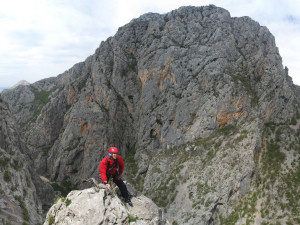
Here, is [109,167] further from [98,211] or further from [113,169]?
[98,211]

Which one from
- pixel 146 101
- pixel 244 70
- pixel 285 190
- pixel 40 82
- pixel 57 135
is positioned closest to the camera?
pixel 285 190

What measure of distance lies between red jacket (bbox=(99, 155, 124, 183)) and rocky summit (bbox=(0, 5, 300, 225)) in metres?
22.0

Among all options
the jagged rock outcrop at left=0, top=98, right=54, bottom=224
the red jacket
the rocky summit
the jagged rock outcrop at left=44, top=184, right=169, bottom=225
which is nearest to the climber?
the red jacket

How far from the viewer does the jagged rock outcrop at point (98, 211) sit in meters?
10.7

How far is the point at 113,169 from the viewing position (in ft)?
39.0

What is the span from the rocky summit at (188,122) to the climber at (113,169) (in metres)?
21.7

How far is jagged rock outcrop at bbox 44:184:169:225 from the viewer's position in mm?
10664

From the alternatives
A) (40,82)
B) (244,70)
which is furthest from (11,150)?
(40,82)

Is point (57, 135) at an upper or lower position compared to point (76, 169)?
upper

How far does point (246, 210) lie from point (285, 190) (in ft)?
23.0

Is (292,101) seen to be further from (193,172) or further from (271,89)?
(193,172)

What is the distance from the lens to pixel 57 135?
8650 centimetres

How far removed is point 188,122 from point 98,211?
163 ft

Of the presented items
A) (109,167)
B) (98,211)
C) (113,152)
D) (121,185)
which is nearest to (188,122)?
(121,185)
